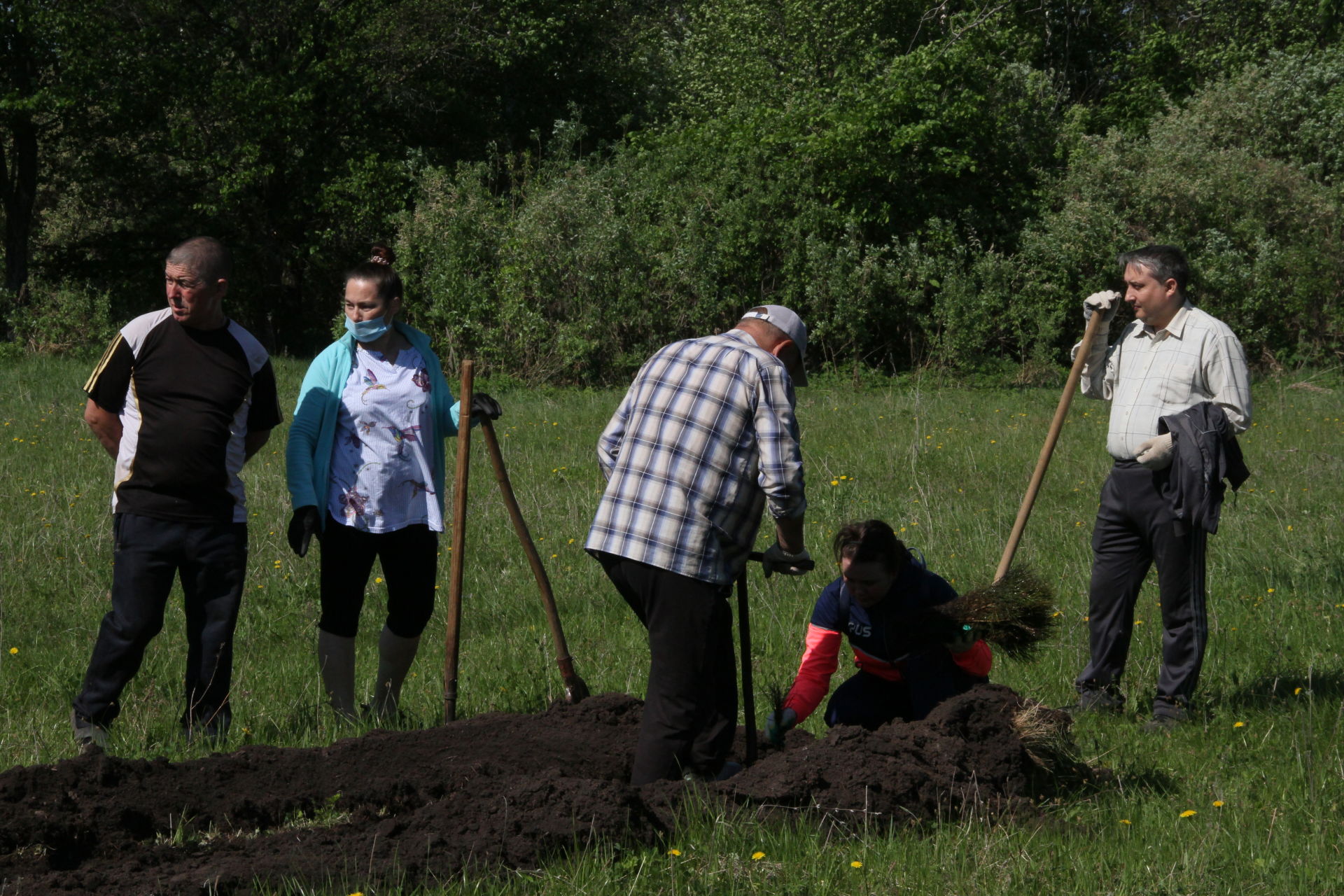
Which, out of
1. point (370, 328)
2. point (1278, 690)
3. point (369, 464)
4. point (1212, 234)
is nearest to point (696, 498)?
point (369, 464)

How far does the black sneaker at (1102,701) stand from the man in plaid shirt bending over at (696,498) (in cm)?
213

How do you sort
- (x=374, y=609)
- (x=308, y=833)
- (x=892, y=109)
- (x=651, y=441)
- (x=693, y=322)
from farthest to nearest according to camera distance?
(x=892, y=109), (x=693, y=322), (x=374, y=609), (x=651, y=441), (x=308, y=833)

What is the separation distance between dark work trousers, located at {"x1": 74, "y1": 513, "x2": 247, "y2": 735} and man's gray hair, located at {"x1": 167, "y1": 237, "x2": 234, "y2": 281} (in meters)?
0.90

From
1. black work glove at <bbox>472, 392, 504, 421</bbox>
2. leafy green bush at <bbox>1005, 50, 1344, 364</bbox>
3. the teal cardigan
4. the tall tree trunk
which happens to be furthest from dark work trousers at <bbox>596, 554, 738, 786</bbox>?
the tall tree trunk

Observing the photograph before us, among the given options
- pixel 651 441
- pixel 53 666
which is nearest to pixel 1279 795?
pixel 651 441

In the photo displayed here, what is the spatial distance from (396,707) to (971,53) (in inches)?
778

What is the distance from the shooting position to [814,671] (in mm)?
4660

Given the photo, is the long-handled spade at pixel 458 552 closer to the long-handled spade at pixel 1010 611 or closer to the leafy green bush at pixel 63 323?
the long-handled spade at pixel 1010 611

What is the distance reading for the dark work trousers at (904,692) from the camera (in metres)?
4.73

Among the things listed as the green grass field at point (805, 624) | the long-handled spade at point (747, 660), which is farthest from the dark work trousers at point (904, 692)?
the green grass field at point (805, 624)

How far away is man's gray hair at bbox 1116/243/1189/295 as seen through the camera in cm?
533

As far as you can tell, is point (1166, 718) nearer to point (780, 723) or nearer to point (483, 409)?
point (780, 723)

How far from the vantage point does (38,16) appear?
22234 mm

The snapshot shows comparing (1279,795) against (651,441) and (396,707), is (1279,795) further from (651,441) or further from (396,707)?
(396,707)
